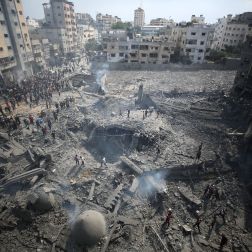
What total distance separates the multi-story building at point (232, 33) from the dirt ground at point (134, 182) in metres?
43.7

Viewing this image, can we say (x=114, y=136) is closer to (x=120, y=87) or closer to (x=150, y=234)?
(x=150, y=234)

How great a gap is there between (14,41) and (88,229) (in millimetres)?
39883

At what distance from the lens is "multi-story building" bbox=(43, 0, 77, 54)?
58.8 m

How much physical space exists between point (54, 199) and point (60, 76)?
3156 centimetres

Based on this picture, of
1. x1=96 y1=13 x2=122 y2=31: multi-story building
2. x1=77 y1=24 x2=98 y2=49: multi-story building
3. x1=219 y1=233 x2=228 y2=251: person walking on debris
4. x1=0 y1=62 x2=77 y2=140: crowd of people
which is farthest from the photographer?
x1=96 y1=13 x2=122 y2=31: multi-story building

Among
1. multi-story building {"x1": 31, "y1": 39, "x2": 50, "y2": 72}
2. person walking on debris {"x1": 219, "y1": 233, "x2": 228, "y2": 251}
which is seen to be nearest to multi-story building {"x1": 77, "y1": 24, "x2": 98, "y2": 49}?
multi-story building {"x1": 31, "y1": 39, "x2": 50, "y2": 72}

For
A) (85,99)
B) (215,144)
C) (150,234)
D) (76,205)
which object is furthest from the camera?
(85,99)

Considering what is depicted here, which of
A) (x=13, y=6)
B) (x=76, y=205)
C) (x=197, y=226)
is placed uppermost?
(x=13, y=6)

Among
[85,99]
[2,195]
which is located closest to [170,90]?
[85,99]

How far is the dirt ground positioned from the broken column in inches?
20.3

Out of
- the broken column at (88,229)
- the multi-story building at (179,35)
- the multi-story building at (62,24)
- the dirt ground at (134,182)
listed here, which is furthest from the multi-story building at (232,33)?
the broken column at (88,229)

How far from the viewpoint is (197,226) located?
12367mm

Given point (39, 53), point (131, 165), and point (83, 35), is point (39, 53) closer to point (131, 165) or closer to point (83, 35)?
point (131, 165)

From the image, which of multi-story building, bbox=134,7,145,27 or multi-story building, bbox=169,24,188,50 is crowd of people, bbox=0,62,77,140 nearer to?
multi-story building, bbox=169,24,188,50
